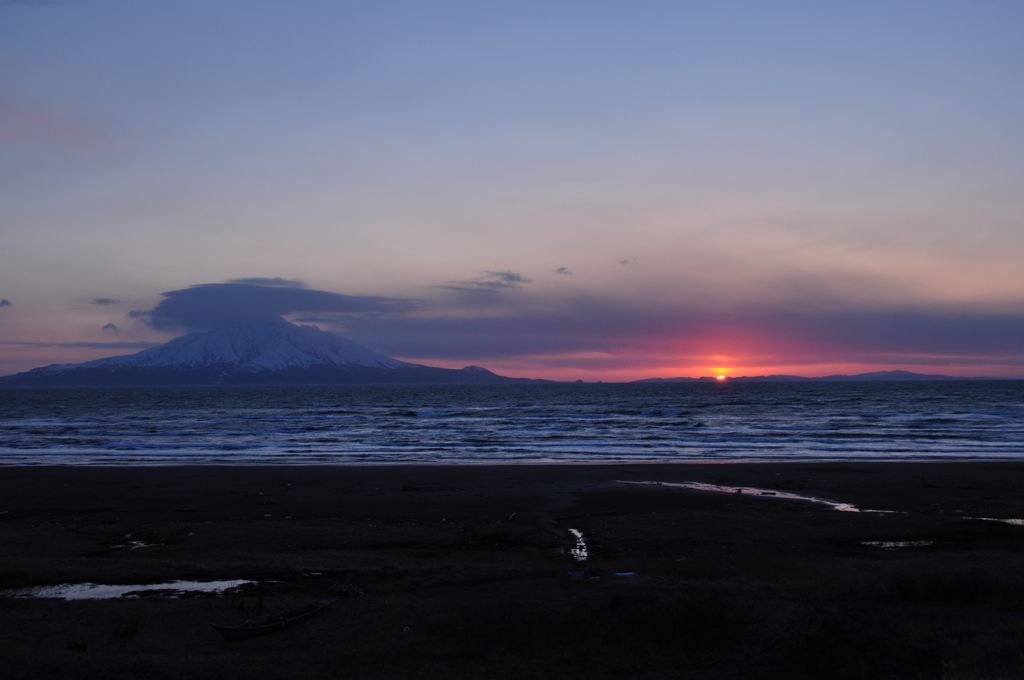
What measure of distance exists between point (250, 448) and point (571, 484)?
2166 centimetres

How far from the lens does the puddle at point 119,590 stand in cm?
788

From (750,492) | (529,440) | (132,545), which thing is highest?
(132,545)

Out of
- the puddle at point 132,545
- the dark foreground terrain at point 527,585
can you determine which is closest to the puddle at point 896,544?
the dark foreground terrain at point 527,585

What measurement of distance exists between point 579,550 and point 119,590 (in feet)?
20.2

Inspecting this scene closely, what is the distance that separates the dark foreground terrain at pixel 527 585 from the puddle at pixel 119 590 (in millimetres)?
207

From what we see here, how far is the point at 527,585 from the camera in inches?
317

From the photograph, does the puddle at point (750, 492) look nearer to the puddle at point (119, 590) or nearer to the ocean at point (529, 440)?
the ocean at point (529, 440)

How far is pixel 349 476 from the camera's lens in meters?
20.6

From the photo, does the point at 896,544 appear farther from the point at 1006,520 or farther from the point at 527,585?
the point at 527,585

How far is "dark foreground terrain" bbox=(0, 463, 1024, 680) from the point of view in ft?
19.5

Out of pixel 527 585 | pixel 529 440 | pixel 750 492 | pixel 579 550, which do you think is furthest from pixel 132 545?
pixel 529 440

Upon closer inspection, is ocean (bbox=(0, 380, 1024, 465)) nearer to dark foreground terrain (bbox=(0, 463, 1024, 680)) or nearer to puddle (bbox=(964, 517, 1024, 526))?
dark foreground terrain (bbox=(0, 463, 1024, 680))

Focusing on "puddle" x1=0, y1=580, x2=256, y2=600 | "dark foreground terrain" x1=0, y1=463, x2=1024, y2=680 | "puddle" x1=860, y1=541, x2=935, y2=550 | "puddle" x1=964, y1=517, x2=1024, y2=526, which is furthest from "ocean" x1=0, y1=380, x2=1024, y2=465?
"puddle" x1=0, y1=580, x2=256, y2=600

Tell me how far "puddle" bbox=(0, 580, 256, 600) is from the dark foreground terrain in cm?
21
